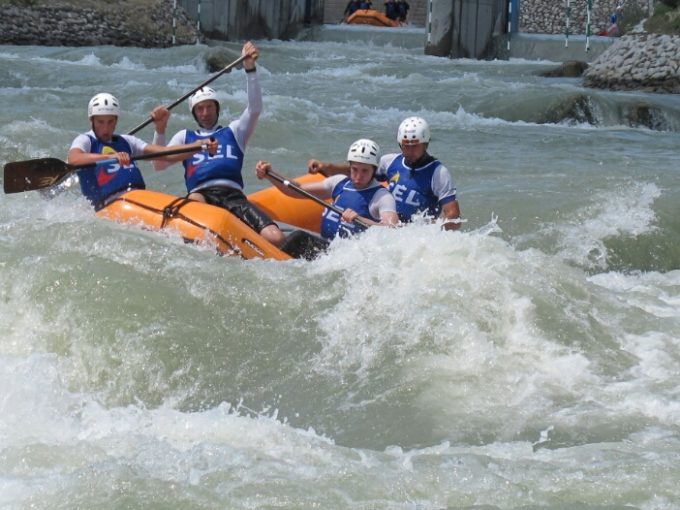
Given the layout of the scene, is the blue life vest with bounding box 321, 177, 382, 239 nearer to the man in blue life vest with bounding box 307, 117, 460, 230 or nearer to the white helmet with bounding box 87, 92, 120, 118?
the man in blue life vest with bounding box 307, 117, 460, 230

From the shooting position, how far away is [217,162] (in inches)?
336

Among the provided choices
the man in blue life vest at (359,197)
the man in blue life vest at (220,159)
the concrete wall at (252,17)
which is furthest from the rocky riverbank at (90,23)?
the man in blue life vest at (359,197)

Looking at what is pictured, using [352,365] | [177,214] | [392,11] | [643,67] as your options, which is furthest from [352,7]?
[352,365]

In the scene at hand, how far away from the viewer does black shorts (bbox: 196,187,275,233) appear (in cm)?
831

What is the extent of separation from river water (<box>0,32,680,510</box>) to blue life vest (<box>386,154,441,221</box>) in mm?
682

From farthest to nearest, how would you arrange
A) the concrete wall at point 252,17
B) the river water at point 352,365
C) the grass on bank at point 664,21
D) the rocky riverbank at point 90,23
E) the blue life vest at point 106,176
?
1. the concrete wall at point 252,17
2. the rocky riverbank at point 90,23
3. the grass on bank at point 664,21
4. the blue life vest at point 106,176
5. the river water at point 352,365

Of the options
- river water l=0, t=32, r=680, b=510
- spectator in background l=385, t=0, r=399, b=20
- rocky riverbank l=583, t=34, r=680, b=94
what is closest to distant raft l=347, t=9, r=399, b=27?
spectator in background l=385, t=0, r=399, b=20

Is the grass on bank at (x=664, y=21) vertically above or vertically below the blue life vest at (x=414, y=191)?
above

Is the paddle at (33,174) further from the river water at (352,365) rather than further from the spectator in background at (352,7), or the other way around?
the spectator in background at (352,7)

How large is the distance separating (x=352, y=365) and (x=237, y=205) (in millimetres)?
2165

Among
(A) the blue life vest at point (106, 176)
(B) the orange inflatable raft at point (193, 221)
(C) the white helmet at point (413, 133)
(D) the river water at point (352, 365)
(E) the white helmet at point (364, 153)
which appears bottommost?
(D) the river water at point (352, 365)

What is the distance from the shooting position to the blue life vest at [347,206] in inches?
320

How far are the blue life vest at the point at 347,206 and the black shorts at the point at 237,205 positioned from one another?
37 centimetres

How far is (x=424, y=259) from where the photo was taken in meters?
7.33
